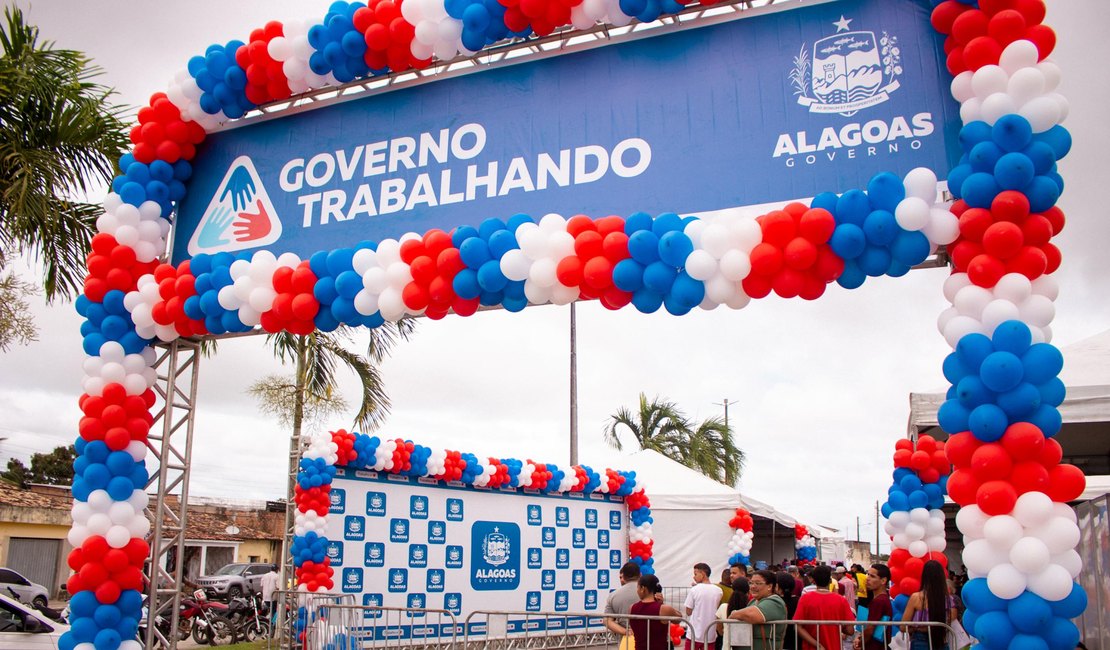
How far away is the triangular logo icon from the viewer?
8.27m

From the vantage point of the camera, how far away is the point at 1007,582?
15.3 feet

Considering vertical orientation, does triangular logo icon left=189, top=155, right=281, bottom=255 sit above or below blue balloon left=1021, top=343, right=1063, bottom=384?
above

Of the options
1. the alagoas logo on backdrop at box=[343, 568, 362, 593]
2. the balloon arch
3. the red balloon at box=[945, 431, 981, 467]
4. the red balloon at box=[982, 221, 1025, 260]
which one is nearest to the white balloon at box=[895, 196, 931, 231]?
the balloon arch

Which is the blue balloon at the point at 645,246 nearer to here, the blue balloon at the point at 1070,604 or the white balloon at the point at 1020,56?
the white balloon at the point at 1020,56

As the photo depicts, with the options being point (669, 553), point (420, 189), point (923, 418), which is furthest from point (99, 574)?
point (669, 553)

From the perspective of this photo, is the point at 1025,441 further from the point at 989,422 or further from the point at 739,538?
the point at 739,538

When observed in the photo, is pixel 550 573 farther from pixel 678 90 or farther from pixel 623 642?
pixel 678 90

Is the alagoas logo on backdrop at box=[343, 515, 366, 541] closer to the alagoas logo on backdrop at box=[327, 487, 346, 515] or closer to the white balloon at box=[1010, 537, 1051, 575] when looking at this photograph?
the alagoas logo on backdrop at box=[327, 487, 346, 515]

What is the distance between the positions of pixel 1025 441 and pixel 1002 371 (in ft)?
1.31

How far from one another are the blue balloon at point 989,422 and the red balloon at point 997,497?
0.26 meters

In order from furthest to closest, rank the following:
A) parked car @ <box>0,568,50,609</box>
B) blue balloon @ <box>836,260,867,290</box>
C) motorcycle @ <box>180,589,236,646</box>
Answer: parked car @ <box>0,568,50,609</box> → motorcycle @ <box>180,589,236,646</box> → blue balloon @ <box>836,260,867,290</box>

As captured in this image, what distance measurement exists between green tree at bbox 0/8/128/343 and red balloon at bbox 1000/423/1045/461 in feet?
28.6

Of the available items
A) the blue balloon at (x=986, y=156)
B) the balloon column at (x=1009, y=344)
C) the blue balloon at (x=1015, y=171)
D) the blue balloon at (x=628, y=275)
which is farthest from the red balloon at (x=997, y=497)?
the blue balloon at (x=628, y=275)

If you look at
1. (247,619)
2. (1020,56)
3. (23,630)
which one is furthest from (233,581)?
(1020,56)
